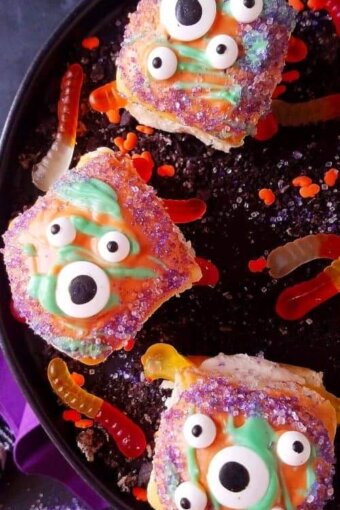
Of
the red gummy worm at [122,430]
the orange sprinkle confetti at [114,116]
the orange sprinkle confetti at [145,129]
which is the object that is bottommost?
the red gummy worm at [122,430]

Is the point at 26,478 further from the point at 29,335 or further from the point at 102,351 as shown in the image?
the point at 102,351

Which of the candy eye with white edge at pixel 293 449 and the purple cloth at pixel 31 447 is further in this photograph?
the purple cloth at pixel 31 447

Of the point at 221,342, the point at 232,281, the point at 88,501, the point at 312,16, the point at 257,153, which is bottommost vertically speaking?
the point at 88,501

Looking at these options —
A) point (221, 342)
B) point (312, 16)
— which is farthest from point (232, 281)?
point (312, 16)

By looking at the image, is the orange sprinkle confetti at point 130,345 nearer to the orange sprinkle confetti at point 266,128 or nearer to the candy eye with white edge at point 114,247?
the candy eye with white edge at point 114,247

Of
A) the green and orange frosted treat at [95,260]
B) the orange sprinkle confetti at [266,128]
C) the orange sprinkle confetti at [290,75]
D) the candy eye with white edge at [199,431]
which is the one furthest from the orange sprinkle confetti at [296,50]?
the candy eye with white edge at [199,431]
